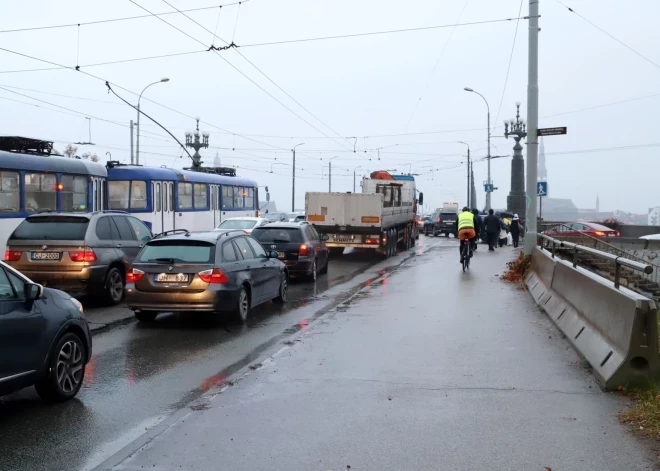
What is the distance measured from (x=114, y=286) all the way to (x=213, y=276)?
3.35 metres

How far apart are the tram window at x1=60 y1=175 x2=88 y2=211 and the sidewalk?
11.1 meters

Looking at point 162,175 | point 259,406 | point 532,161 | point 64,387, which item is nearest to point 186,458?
point 259,406

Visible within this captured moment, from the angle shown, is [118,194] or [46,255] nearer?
[46,255]

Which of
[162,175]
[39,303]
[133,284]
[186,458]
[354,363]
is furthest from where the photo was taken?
[162,175]

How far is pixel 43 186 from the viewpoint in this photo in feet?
60.2

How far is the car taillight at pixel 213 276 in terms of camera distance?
10781 millimetres

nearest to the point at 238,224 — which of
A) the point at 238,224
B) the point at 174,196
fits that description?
the point at 238,224

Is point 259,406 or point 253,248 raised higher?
point 253,248

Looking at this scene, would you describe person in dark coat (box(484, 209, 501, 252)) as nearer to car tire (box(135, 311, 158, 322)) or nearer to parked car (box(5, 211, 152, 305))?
parked car (box(5, 211, 152, 305))

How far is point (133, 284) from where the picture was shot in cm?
1094

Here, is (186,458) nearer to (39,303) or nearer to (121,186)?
(39,303)

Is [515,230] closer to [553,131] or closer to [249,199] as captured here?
[249,199]

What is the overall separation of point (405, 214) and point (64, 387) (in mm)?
26406

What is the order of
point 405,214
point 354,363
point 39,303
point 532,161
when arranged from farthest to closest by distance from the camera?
point 405,214 → point 532,161 → point 354,363 → point 39,303
